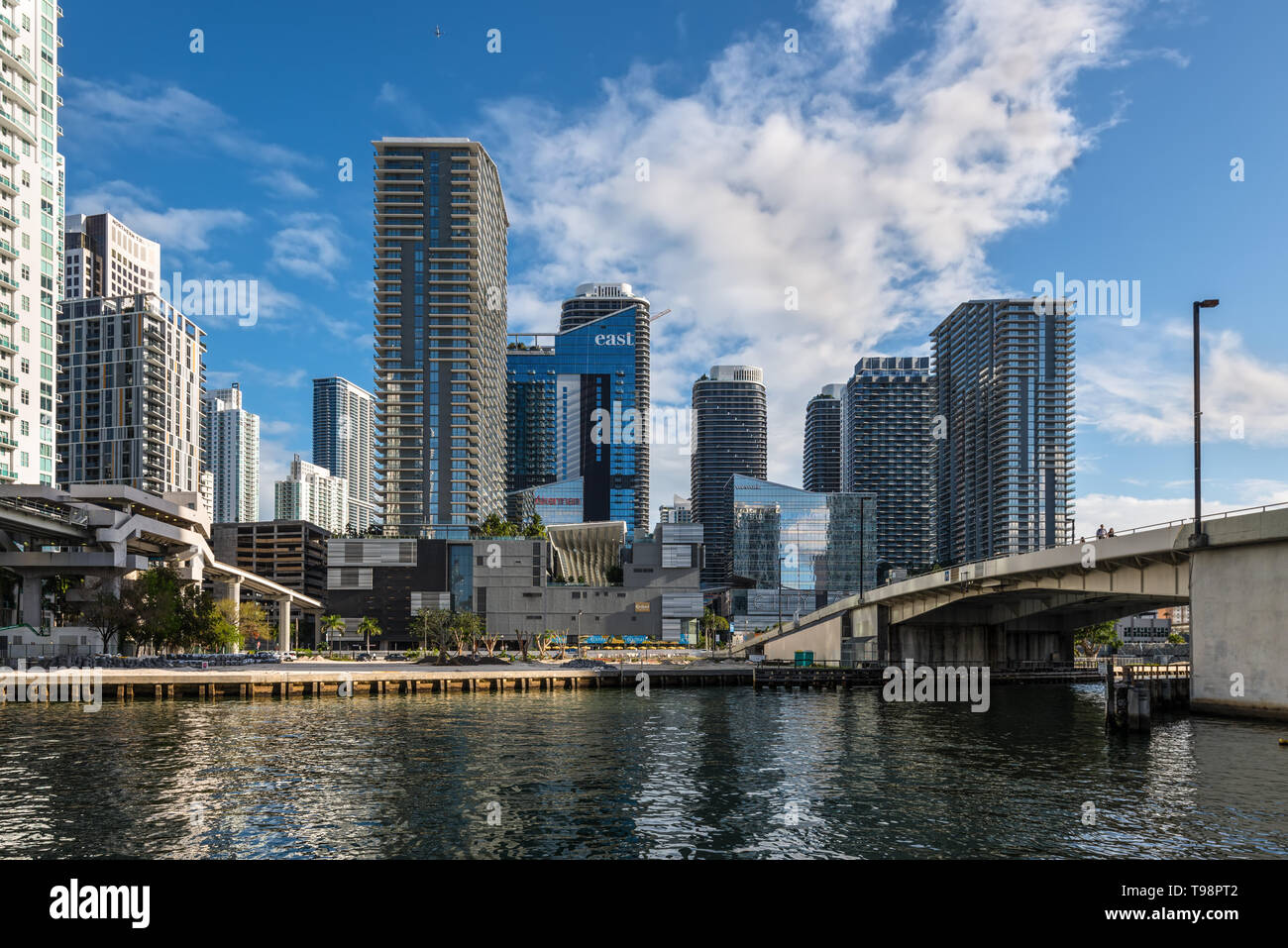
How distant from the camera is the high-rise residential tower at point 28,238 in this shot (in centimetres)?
12562

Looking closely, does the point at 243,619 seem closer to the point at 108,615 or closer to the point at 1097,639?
the point at 108,615

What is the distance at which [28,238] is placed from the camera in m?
132

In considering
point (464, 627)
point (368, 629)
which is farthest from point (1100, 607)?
point (368, 629)

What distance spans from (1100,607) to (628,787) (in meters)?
72.8

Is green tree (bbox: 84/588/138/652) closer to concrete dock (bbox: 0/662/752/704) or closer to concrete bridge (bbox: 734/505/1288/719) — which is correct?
concrete dock (bbox: 0/662/752/704)

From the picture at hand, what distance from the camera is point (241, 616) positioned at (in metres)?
141

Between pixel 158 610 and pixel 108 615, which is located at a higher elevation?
pixel 158 610

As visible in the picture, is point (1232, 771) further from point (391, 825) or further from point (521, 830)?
point (391, 825)

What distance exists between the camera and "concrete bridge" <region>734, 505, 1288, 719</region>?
172 ft

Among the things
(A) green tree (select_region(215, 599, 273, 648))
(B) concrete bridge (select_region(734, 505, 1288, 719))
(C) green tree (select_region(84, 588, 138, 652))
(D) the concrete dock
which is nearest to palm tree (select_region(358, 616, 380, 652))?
(A) green tree (select_region(215, 599, 273, 648))

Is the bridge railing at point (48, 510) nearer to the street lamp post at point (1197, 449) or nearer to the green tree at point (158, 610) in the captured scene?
the green tree at point (158, 610)

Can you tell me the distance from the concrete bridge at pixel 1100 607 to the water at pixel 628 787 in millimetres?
4097

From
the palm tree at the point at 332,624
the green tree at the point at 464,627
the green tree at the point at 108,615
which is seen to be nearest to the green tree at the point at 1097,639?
the green tree at the point at 464,627
